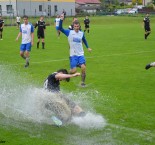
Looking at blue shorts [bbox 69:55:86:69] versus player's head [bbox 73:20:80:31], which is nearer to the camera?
player's head [bbox 73:20:80:31]

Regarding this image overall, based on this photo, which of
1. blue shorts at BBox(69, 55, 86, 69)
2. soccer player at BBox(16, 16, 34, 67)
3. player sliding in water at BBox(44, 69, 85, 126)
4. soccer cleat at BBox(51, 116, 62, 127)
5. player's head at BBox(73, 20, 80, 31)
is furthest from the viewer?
soccer player at BBox(16, 16, 34, 67)

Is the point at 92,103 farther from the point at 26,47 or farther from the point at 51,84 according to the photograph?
the point at 26,47

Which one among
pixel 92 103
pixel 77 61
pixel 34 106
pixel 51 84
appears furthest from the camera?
pixel 77 61

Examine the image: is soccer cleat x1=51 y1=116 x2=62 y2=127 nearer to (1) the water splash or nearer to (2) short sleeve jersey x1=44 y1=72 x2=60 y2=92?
(1) the water splash

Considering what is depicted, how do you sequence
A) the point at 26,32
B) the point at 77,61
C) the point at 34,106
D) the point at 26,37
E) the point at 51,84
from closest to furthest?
1. the point at 51,84
2. the point at 34,106
3. the point at 77,61
4. the point at 26,37
5. the point at 26,32

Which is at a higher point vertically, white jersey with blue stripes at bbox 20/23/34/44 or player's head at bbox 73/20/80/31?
player's head at bbox 73/20/80/31

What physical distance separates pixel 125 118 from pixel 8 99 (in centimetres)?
341

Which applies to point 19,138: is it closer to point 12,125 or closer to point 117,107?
point 12,125

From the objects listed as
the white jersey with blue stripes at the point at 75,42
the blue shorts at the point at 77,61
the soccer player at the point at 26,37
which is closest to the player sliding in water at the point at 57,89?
the blue shorts at the point at 77,61

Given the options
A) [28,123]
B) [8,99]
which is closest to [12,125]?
[28,123]

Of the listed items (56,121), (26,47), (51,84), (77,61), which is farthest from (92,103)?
(26,47)

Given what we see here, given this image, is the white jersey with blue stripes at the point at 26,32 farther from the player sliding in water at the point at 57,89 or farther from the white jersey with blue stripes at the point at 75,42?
the player sliding in water at the point at 57,89

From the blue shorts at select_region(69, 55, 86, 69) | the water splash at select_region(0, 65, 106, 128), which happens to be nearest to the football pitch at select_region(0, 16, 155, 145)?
the water splash at select_region(0, 65, 106, 128)

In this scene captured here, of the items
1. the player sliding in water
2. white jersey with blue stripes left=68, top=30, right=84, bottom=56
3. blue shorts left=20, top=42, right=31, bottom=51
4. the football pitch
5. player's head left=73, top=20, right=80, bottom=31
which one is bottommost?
the football pitch
